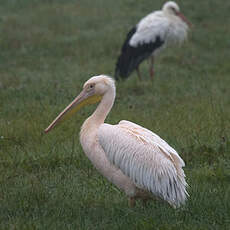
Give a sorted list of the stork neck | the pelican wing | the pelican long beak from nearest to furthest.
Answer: the pelican wing
the stork neck
the pelican long beak

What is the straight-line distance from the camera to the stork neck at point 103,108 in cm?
548

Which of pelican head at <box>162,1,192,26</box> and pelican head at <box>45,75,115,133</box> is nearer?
pelican head at <box>45,75,115,133</box>

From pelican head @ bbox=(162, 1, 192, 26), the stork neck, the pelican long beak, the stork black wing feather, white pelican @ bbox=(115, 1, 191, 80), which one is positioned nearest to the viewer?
the stork neck

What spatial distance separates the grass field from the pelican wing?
0.64 ft

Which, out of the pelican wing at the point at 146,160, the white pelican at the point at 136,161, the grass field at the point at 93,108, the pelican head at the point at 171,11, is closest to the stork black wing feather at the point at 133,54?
the grass field at the point at 93,108

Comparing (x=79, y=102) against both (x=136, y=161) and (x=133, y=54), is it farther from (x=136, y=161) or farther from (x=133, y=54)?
(x=133, y=54)

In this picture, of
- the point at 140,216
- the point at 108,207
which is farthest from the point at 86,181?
the point at 140,216

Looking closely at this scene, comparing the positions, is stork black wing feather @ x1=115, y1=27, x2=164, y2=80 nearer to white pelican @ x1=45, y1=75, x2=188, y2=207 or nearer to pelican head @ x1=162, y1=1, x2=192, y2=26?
pelican head @ x1=162, y1=1, x2=192, y2=26

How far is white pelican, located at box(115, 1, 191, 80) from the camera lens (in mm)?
12280

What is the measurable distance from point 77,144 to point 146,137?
193 cm

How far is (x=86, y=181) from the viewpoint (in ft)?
19.3

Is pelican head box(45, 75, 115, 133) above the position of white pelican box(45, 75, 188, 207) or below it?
above

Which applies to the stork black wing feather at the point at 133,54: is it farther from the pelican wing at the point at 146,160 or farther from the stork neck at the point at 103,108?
the pelican wing at the point at 146,160


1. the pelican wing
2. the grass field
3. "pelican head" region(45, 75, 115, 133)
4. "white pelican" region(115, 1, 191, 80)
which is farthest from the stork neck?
"white pelican" region(115, 1, 191, 80)
